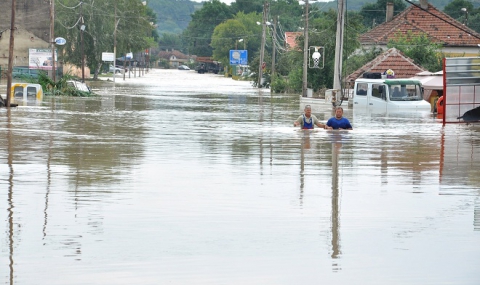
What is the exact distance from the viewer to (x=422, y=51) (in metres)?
58.1

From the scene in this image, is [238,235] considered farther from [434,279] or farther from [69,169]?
[69,169]

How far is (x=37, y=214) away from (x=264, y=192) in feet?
12.3

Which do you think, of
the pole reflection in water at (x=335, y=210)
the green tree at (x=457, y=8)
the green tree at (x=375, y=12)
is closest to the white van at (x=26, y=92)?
the pole reflection in water at (x=335, y=210)

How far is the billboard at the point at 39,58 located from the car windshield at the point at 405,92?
162 ft

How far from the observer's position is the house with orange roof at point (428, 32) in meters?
68.9

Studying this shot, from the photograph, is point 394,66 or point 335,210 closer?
point 335,210

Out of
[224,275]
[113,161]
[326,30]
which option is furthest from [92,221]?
[326,30]

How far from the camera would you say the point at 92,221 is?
1145cm

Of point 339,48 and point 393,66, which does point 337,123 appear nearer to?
point 339,48

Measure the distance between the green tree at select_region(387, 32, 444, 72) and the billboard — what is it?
3441 centimetres

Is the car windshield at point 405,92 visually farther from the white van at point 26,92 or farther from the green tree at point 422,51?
the white van at point 26,92

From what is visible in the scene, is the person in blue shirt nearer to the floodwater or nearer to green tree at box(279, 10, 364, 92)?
the floodwater

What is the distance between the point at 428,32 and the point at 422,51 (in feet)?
41.8

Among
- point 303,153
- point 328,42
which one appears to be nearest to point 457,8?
point 328,42
